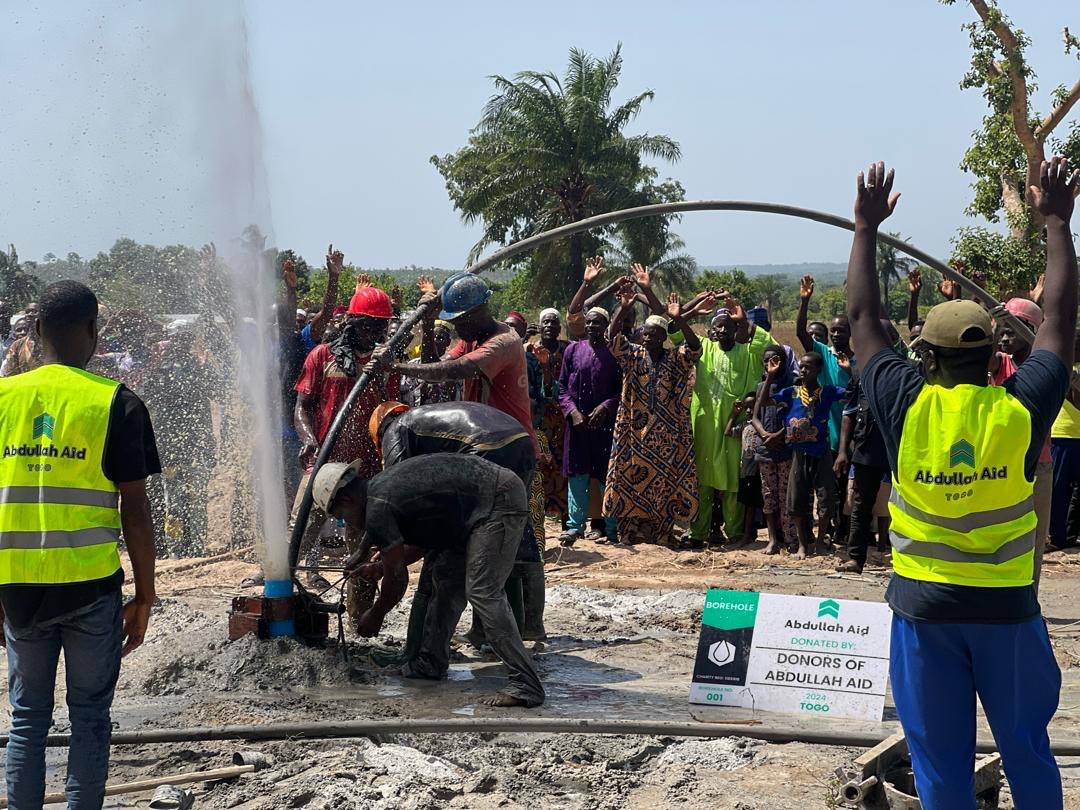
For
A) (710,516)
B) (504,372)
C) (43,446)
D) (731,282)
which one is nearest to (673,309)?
(710,516)

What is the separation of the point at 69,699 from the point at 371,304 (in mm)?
4462

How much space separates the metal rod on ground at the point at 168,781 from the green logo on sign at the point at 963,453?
339 cm

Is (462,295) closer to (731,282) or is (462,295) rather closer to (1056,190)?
(1056,190)

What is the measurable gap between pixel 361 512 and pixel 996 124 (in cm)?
1581

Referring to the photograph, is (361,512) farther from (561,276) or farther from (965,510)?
(561,276)

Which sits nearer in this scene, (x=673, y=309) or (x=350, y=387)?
(x=350, y=387)

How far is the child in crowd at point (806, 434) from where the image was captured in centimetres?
1135

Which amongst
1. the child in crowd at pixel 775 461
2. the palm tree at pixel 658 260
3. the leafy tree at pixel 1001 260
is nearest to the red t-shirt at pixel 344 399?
the child in crowd at pixel 775 461

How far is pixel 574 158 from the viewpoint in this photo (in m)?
39.2

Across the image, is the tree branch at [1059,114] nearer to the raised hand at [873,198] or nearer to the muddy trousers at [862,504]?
the muddy trousers at [862,504]

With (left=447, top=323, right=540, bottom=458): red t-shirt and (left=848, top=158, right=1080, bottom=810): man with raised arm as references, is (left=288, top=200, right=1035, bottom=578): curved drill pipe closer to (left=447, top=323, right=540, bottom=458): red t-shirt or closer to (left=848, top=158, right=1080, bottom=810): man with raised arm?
(left=447, top=323, right=540, bottom=458): red t-shirt

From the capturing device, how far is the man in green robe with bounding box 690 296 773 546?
1243 centimetres

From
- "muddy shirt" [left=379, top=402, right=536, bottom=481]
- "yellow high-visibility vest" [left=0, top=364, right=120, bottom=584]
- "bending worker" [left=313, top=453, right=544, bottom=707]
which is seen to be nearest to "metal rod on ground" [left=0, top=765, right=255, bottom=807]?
"yellow high-visibility vest" [left=0, top=364, right=120, bottom=584]

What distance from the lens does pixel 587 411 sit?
12734 mm
